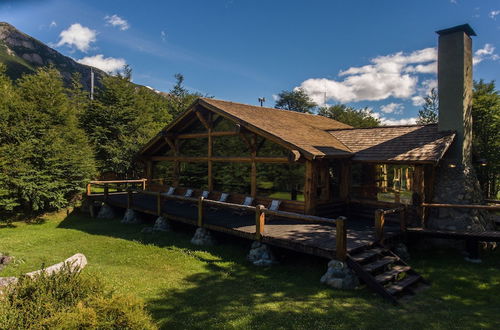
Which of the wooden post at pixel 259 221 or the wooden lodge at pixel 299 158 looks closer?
the wooden post at pixel 259 221

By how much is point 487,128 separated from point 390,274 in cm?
1196

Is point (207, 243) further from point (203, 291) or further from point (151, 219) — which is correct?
point (151, 219)

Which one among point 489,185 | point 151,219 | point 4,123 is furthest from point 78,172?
point 489,185

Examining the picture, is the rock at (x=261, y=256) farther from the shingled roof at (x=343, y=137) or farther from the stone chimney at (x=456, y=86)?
the stone chimney at (x=456, y=86)

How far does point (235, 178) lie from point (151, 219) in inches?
190

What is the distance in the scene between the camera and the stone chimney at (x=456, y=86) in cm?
1100

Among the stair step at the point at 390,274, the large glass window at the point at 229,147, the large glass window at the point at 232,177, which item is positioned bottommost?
the stair step at the point at 390,274

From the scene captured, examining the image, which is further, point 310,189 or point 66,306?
point 310,189

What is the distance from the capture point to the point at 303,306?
665 cm

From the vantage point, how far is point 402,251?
9727 millimetres

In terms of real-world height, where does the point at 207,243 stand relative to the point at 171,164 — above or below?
below

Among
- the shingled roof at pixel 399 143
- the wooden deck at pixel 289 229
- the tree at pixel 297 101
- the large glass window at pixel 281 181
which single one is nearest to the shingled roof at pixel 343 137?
the shingled roof at pixel 399 143

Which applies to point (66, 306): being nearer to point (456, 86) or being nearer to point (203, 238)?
point (203, 238)

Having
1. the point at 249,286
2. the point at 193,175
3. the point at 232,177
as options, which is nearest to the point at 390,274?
the point at 249,286
